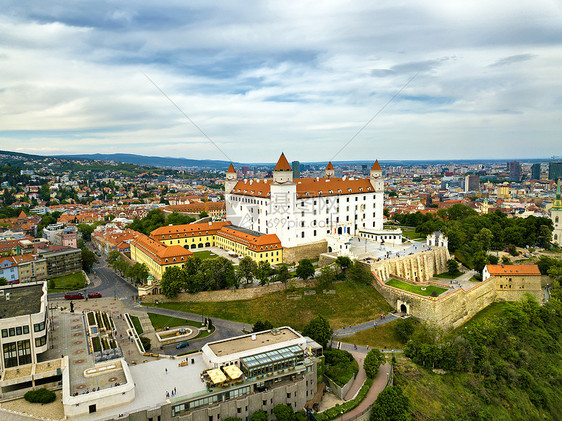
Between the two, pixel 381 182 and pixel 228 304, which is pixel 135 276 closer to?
pixel 228 304

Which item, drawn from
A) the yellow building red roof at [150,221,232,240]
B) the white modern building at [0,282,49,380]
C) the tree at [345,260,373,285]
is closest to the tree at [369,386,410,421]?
the tree at [345,260,373,285]

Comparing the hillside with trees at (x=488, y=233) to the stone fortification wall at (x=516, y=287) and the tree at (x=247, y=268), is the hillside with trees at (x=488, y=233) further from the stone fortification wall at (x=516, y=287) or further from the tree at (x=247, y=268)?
the tree at (x=247, y=268)

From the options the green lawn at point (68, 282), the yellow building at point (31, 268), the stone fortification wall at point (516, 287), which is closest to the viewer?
the stone fortification wall at point (516, 287)

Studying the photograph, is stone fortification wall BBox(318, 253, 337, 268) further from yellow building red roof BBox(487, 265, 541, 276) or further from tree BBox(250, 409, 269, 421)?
tree BBox(250, 409, 269, 421)

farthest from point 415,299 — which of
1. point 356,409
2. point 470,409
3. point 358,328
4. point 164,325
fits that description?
point 164,325

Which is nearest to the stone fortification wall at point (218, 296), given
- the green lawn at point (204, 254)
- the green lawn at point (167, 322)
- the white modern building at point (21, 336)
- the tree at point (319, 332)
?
the green lawn at point (167, 322)

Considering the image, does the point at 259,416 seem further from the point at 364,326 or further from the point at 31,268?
the point at 31,268
